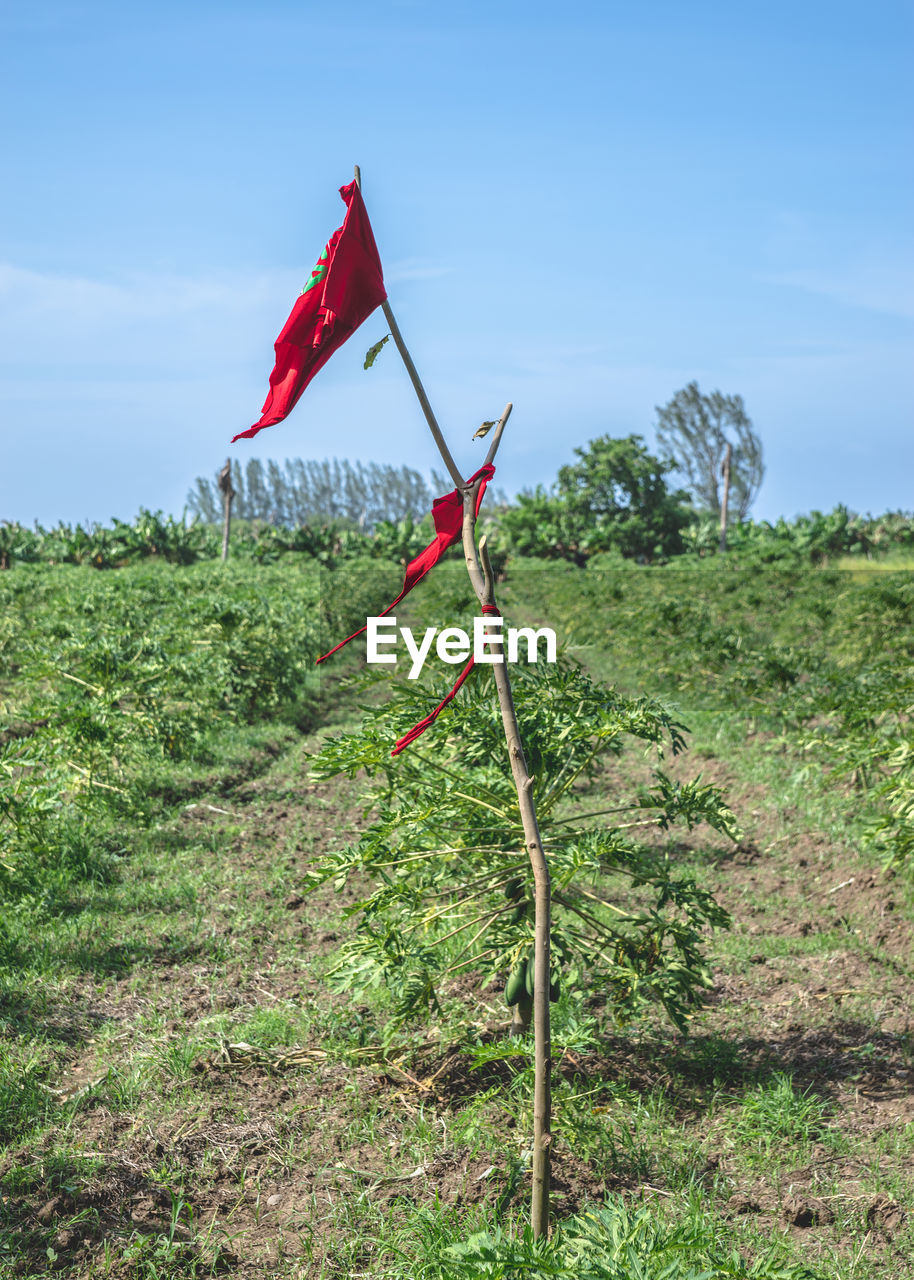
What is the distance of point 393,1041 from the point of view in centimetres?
358

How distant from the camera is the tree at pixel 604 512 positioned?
39.2 metres

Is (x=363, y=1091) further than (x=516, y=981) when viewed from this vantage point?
Yes

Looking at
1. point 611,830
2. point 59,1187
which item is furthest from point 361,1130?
point 611,830

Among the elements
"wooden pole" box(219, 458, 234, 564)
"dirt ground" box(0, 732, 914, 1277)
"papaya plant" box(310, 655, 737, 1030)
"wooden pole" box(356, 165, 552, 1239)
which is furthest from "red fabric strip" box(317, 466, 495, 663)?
"wooden pole" box(219, 458, 234, 564)

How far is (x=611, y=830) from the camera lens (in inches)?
127

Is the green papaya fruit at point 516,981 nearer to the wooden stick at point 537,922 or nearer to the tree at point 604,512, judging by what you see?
the wooden stick at point 537,922

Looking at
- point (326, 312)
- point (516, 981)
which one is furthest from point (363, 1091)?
point (326, 312)

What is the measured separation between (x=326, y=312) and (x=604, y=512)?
42.4 meters

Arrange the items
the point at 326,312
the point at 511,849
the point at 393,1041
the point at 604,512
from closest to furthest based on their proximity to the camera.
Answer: the point at 326,312, the point at 511,849, the point at 393,1041, the point at 604,512

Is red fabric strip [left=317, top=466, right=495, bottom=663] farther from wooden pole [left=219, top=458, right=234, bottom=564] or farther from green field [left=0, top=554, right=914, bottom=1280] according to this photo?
wooden pole [left=219, top=458, right=234, bottom=564]

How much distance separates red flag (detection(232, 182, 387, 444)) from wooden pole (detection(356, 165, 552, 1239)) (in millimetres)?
61

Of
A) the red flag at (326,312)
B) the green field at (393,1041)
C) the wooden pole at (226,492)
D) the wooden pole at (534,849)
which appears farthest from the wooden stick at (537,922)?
the wooden pole at (226,492)

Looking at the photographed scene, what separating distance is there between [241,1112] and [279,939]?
149 cm

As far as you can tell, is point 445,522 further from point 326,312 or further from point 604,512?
point 604,512
